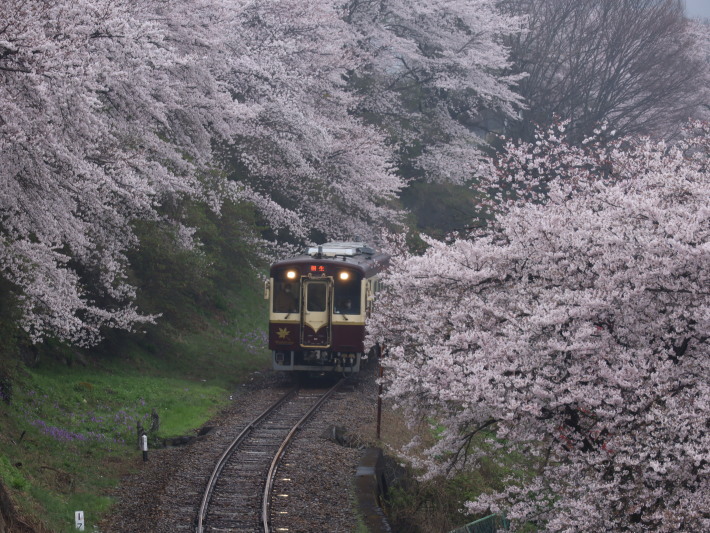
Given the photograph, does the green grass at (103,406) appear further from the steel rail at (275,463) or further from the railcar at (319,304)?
→ the railcar at (319,304)

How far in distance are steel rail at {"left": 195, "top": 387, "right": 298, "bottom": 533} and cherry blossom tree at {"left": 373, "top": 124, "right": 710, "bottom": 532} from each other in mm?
2626

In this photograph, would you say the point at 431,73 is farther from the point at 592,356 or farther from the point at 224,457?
the point at 592,356

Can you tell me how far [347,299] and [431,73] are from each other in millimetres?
19004

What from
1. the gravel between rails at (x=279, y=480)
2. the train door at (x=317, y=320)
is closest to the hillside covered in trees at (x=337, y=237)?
the gravel between rails at (x=279, y=480)

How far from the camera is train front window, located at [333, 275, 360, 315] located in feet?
59.6

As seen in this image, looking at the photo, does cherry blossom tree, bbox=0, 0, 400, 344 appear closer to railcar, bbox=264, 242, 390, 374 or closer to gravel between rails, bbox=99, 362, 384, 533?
railcar, bbox=264, 242, 390, 374

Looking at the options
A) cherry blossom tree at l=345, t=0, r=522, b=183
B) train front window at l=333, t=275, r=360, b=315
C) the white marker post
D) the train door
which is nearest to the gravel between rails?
the white marker post

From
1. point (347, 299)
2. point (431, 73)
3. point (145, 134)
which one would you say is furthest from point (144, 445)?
point (431, 73)

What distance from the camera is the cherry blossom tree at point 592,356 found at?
7.98 metres

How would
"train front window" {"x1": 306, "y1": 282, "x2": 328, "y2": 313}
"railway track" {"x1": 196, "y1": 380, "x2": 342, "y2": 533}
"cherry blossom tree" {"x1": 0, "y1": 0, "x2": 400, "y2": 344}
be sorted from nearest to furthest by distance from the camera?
"railway track" {"x1": 196, "y1": 380, "x2": 342, "y2": 533} < "cherry blossom tree" {"x1": 0, "y1": 0, "x2": 400, "y2": 344} < "train front window" {"x1": 306, "y1": 282, "x2": 328, "y2": 313}

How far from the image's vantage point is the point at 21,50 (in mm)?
9805

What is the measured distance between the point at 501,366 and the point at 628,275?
1.53m

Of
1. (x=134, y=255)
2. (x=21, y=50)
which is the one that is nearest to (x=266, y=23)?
(x=134, y=255)

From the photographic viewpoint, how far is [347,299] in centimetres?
1820
